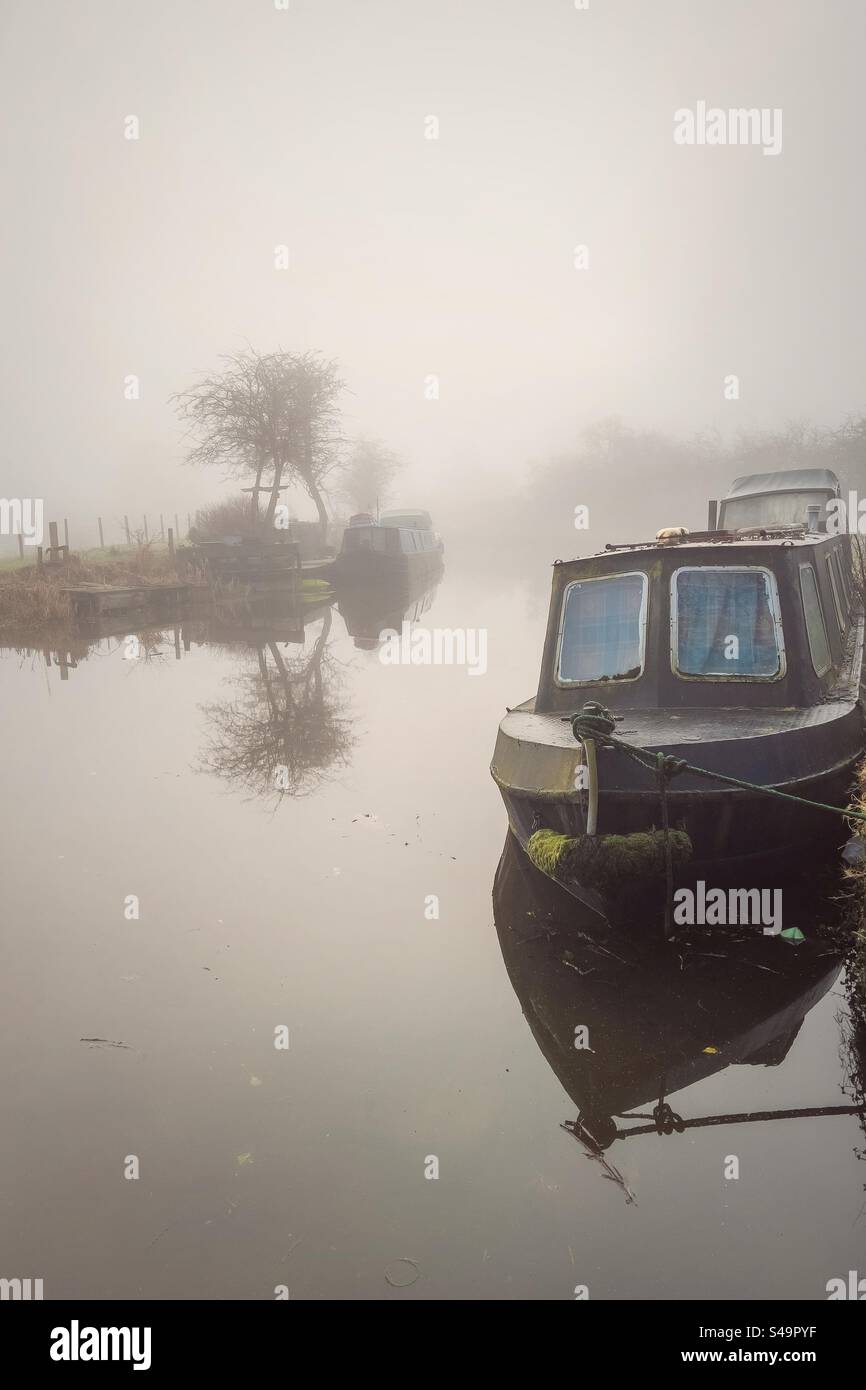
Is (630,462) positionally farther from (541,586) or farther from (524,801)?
(524,801)

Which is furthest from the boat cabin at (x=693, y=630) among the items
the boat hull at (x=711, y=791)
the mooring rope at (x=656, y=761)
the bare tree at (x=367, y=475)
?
the bare tree at (x=367, y=475)

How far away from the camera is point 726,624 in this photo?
25.3 feet

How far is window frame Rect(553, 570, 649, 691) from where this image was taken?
25.8 ft

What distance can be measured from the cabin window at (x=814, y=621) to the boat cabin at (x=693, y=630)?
3 cm

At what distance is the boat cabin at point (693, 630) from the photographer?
7.57m

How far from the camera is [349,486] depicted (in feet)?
235

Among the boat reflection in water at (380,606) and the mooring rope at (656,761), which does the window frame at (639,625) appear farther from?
the boat reflection in water at (380,606)

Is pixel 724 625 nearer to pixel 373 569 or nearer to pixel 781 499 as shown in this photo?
pixel 781 499

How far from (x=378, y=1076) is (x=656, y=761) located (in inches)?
106

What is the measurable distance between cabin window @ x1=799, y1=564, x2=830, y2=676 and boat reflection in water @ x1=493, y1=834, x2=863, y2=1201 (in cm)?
289

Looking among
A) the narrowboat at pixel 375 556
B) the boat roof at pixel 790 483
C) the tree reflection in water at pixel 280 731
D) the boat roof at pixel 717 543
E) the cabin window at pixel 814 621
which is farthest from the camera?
the narrowboat at pixel 375 556

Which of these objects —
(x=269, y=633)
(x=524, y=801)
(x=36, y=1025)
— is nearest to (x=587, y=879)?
(x=524, y=801)
